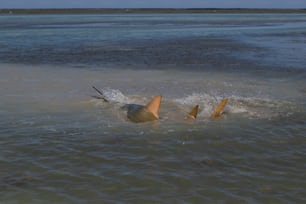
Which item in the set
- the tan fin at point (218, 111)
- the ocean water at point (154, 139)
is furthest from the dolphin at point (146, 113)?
the tan fin at point (218, 111)

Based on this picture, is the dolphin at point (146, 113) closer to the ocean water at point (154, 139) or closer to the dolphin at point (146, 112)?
the dolphin at point (146, 112)

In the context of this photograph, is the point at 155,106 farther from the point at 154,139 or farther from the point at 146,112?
the point at 154,139

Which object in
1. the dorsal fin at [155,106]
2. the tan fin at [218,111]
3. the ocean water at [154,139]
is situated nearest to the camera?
the ocean water at [154,139]

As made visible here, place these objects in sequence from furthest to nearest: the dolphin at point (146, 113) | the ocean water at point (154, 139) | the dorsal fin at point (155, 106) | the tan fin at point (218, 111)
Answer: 1. the tan fin at point (218, 111)
2. the dorsal fin at point (155, 106)
3. the dolphin at point (146, 113)
4. the ocean water at point (154, 139)

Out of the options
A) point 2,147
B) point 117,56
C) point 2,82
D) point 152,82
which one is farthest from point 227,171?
point 117,56

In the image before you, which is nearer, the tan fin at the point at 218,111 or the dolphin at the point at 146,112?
the dolphin at the point at 146,112

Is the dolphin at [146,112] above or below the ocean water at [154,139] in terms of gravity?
above

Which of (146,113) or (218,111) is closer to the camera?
(146,113)

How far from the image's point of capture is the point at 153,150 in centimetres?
881

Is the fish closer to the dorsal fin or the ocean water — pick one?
the dorsal fin

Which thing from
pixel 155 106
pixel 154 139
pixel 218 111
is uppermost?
pixel 155 106

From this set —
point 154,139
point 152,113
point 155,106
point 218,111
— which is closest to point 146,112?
point 152,113

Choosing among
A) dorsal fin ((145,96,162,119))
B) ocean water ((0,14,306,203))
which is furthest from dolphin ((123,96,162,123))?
ocean water ((0,14,306,203))

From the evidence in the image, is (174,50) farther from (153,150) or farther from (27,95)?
(153,150)
